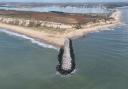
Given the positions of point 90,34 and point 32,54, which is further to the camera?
point 90,34

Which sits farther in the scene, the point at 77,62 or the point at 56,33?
the point at 56,33

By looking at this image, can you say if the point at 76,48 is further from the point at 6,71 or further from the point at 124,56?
the point at 6,71

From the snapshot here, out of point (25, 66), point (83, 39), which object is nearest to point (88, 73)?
point (25, 66)

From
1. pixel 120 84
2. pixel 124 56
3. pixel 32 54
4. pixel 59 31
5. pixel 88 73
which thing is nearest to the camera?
pixel 120 84

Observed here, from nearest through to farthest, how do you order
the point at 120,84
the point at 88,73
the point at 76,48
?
the point at 120,84 → the point at 88,73 → the point at 76,48

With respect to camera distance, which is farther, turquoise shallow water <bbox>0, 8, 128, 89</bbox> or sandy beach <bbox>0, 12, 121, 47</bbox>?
sandy beach <bbox>0, 12, 121, 47</bbox>

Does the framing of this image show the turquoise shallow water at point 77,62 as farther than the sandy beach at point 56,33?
No

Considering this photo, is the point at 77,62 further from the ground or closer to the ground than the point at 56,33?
closer to the ground
